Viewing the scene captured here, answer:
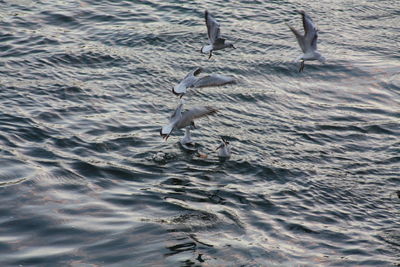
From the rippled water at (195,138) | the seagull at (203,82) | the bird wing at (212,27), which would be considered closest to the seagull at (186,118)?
the seagull at (203,82)

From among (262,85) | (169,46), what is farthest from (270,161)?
(169,46)

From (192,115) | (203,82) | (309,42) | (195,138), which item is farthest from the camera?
(195,138)

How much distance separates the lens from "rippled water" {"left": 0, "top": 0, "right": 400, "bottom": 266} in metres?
8.62

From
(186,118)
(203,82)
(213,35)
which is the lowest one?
(186,118)

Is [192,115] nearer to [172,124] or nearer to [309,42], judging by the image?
[172,124]

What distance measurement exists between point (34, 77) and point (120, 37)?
294 centimetres

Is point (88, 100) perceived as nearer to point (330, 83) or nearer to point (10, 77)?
point (10, 77)

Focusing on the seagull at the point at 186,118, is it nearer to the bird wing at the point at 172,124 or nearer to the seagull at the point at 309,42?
the bird wing at the point at 172,124

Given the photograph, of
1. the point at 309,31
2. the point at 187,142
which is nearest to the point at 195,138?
the point at 187,142

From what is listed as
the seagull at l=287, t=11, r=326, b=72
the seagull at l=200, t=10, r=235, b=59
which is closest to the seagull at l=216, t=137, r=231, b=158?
the seagull at l=200, t=10, r=235, b=59

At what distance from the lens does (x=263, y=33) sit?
54.3 feet

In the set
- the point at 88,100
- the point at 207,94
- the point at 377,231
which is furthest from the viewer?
the point at 207,94

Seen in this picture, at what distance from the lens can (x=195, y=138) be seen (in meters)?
11.7

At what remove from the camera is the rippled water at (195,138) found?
A: 862cm
